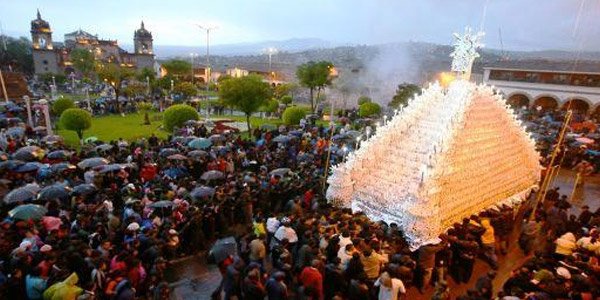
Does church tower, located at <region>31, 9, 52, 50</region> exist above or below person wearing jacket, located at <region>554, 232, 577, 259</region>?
above

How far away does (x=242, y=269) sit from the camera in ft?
27.3

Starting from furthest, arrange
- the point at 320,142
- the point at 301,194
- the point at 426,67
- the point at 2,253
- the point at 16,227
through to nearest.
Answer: the point at 426,67 → the point at 320,142 → the point at 301,194 → the point at 16,227 → the point at 2,253

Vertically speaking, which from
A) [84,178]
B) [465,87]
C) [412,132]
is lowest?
[84,178]

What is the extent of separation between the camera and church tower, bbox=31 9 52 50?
7062 centimetres

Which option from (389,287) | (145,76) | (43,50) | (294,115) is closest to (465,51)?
(389,287)

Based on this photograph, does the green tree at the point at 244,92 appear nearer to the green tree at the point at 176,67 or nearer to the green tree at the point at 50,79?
the green tree at the point at 176,67

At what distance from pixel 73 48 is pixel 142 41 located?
515 inches

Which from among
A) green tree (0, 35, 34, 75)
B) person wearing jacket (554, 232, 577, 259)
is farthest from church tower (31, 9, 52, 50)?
person wearing jacket (554, 232, 577, 259)

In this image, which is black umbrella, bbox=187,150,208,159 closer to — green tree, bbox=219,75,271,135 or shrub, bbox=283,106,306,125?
green tree, bbox=219,75,271,135

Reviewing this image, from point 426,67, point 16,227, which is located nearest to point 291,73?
point 426,67

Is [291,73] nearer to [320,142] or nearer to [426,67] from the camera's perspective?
[426,67]

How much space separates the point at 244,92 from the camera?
24859mm

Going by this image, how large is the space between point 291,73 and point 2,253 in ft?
206

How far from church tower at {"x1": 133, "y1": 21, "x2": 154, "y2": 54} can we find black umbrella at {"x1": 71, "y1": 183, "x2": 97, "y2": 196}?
81694 mm
